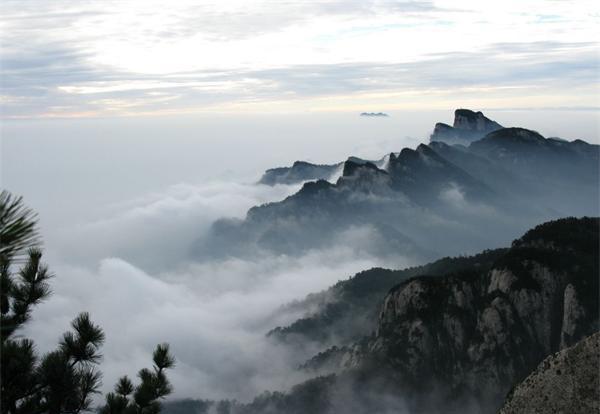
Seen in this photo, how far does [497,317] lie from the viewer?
145 m

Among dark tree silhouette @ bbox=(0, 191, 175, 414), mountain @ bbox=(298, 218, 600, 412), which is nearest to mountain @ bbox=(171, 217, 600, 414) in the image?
mountain @ bbox=(298, 218, 600, 412)

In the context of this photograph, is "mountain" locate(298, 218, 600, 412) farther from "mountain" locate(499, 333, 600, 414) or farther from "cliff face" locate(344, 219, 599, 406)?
"mountain" locate(499, 333, 600, 414)

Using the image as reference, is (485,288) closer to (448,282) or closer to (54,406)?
(448,282)

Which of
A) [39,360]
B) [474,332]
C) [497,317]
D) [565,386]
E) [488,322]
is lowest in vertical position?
[474,332]

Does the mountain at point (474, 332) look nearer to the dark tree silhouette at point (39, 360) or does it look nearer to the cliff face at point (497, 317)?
the cliff face at point (497, 317)

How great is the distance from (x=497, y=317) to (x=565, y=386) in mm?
110693

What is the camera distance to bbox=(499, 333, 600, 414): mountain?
39156 mm

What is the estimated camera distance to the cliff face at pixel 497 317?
142m

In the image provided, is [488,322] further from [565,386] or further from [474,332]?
[565,386]

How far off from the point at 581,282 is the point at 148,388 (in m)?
145

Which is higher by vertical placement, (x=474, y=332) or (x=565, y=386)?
(x=565, y=386)

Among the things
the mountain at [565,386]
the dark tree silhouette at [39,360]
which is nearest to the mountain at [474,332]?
the mountain at [565,386]

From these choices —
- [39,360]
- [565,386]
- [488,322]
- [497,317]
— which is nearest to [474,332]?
[488,322]

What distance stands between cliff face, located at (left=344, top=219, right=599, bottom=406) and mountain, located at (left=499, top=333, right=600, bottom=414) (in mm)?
103699
